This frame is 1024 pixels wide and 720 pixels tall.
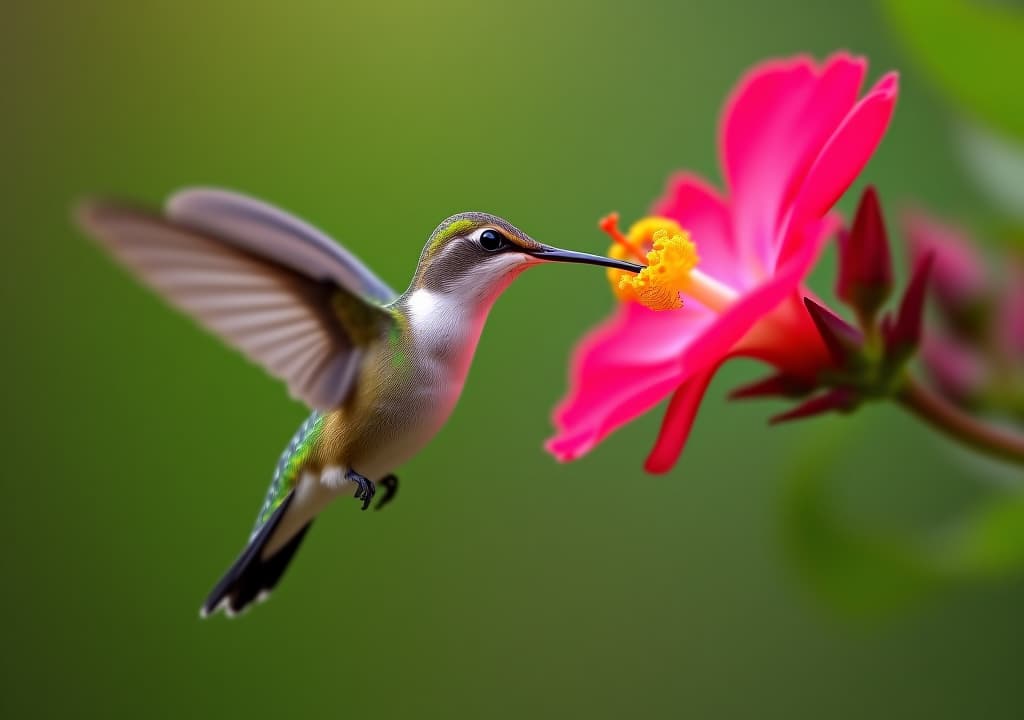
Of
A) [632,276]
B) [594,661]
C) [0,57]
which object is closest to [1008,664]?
[594,661]

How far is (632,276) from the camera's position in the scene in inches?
28.7

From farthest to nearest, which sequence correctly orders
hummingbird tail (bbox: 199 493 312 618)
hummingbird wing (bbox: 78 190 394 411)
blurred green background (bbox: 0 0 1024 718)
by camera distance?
blurred green background (bbox: 0 0 1024 718) → hummingbird tail (bbox: 199 493 312 618) → hummingbird wing (bbox: 78 190 394 411)

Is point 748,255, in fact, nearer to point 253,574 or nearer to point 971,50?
point 971,50

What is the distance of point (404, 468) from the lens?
6.37ft

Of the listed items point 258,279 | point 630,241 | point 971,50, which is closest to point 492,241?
point 258,279

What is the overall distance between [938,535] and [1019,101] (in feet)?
1.73

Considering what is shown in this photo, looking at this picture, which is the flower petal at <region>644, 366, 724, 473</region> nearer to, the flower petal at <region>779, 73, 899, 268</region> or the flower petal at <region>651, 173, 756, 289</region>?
the flower petal at <region>779, 73, 899, 268</region>

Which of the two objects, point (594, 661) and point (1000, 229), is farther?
point (594, 661)

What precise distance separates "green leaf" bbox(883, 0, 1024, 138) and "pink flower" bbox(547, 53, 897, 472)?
111 mm

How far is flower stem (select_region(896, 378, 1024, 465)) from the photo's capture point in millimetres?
696

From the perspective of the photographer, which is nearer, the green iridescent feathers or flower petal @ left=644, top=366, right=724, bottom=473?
flower petal @ left=644, top=366, right=724, bottom=473

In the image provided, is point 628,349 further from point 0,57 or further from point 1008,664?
point 0,57

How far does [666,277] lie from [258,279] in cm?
26

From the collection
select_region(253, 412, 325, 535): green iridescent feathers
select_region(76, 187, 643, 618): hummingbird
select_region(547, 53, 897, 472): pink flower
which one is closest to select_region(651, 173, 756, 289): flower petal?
select_region(547, 53, 897, 472): pink flower
